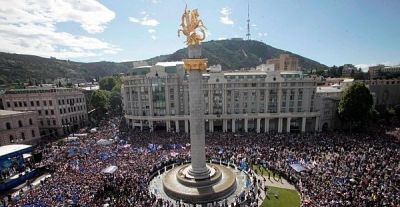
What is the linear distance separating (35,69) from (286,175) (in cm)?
20650

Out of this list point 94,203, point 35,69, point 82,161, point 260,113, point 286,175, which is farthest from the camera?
point 35,69

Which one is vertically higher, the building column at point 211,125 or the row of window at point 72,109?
the row of window at point 72,109

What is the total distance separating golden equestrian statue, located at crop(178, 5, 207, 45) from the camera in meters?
27.3

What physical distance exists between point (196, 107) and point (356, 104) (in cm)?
4380

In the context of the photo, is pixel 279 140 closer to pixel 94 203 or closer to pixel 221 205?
pixel 221 205

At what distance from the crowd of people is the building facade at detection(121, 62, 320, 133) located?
709 cm

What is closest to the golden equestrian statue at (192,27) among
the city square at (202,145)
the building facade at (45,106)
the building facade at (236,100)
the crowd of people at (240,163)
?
the city square at (202,145)

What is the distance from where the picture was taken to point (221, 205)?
85.4 ft

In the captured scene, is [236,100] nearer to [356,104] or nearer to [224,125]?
[224,125]

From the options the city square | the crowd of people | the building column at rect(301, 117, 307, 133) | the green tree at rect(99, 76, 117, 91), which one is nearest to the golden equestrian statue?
the city square

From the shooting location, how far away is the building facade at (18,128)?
4975 cm

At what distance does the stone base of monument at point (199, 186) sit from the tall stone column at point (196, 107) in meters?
0.94

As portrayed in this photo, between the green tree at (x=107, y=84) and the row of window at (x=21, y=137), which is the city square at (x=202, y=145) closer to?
the row of window at (x=21, y=137)

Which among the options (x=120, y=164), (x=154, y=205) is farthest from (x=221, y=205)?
(x=120, y=164)
